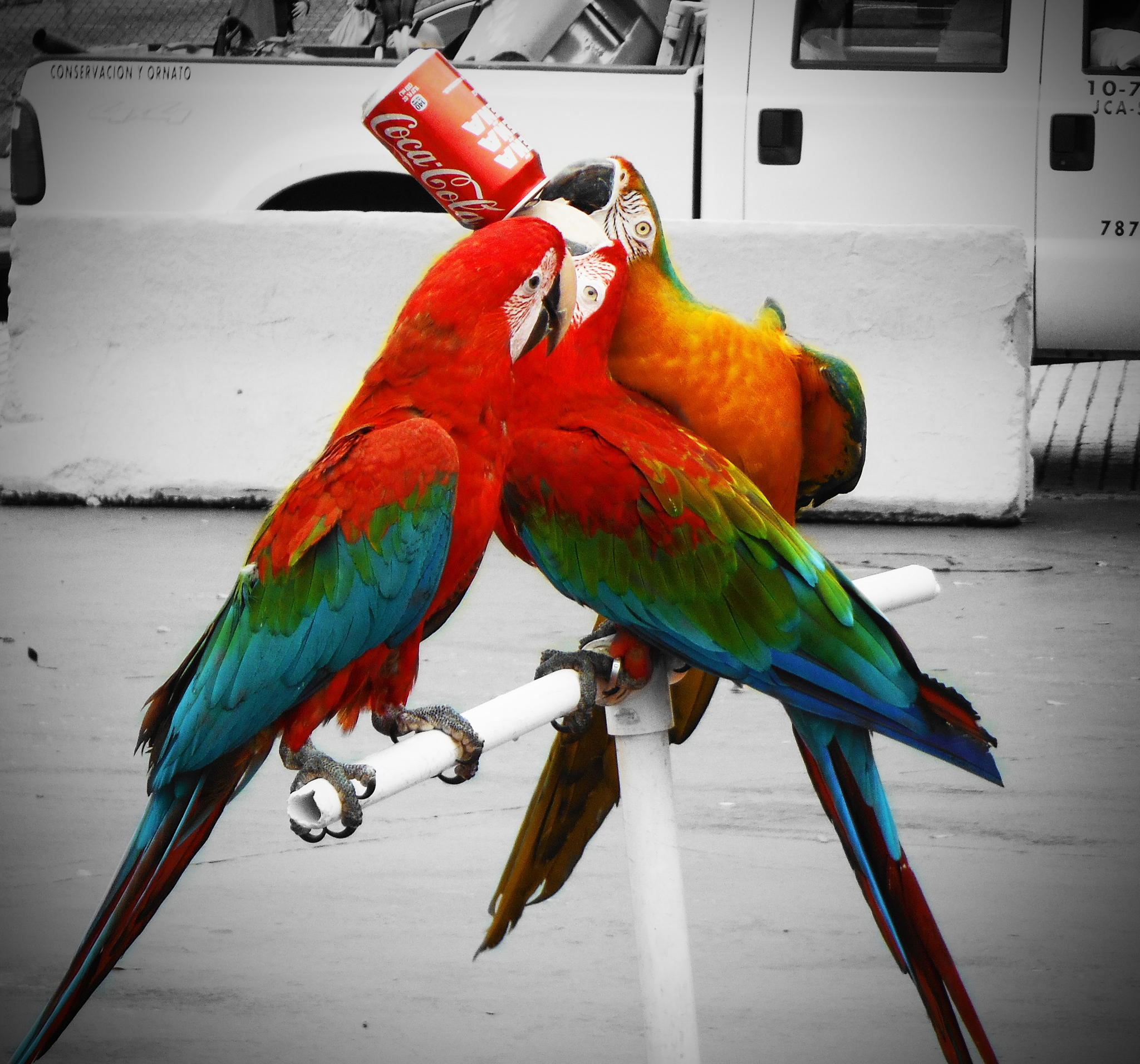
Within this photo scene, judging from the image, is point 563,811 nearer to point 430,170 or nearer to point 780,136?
point 430,170

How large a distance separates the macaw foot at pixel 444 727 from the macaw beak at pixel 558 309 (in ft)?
1.33

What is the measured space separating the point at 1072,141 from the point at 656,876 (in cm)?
498

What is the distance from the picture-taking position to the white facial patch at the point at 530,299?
57.5 inches

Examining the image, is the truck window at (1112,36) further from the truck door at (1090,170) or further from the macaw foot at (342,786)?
the macaw foot at (342,786)

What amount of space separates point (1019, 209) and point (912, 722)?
4.79m

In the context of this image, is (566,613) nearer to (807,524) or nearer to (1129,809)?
(807,524)

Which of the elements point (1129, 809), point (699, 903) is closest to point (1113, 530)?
point (1129, 809)

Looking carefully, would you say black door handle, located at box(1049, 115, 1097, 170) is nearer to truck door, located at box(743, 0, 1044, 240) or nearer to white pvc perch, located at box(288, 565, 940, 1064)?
truck door, located at box(743, 0, 1044, 240)

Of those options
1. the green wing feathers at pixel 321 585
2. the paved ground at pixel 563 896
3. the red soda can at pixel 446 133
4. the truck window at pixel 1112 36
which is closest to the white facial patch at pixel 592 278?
the red soda can at pixel 446 133

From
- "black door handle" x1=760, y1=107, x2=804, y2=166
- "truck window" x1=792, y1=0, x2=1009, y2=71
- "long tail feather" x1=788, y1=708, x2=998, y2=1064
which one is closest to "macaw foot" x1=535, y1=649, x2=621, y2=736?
"long tail feather" x1=788, y1=708, x2=998, y2=1064

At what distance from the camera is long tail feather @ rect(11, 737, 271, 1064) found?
1468 millimetres

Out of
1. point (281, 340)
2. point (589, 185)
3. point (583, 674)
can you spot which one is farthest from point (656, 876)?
point (281, 340)

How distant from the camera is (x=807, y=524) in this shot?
230 inches

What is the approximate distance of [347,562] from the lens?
1.58 meters
